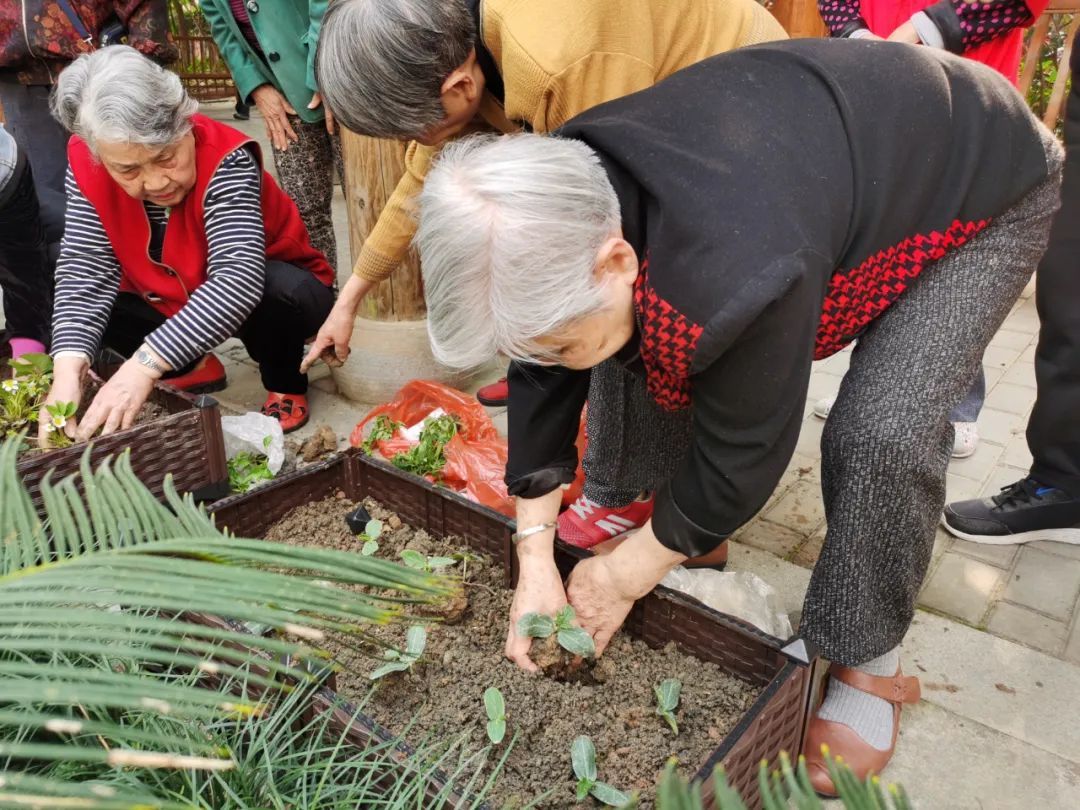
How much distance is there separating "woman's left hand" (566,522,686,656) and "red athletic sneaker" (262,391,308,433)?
177 centimetres

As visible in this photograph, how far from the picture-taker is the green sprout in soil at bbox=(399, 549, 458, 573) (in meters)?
1.94

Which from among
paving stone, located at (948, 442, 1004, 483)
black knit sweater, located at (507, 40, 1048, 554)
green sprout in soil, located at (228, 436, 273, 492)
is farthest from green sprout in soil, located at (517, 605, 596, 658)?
paving stone, located at (948, 442, 1004, 483)

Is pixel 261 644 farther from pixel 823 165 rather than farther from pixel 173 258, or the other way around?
pixel 173 258

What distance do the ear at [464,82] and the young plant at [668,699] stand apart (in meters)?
1.28

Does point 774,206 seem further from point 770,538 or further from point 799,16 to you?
point 799,16

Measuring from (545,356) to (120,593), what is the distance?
2.59 feet

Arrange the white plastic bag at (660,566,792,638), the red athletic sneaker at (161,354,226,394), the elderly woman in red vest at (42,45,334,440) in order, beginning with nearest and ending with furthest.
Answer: the white plastic bag at (660,566,792,638), the elderly woman in red vest at (42,45,334,440), the red athletic sneaker at (161,354,226,394)

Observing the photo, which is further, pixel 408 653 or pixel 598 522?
pixel 598 522

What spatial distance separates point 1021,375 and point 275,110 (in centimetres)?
331

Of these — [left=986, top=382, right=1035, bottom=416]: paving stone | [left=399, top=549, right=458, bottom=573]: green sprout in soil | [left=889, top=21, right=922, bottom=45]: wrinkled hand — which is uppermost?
[left=889, top=21, right=922, bottom=45]: wrinkled hand

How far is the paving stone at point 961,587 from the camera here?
2137mm

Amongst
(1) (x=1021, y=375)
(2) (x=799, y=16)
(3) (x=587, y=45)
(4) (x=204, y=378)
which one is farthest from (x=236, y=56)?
(1) (x=1021, y=375)

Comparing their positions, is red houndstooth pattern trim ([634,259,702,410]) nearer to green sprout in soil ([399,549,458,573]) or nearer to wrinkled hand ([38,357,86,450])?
green sprout in soil ([399,549,458,573])

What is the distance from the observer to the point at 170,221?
254 centimetres
